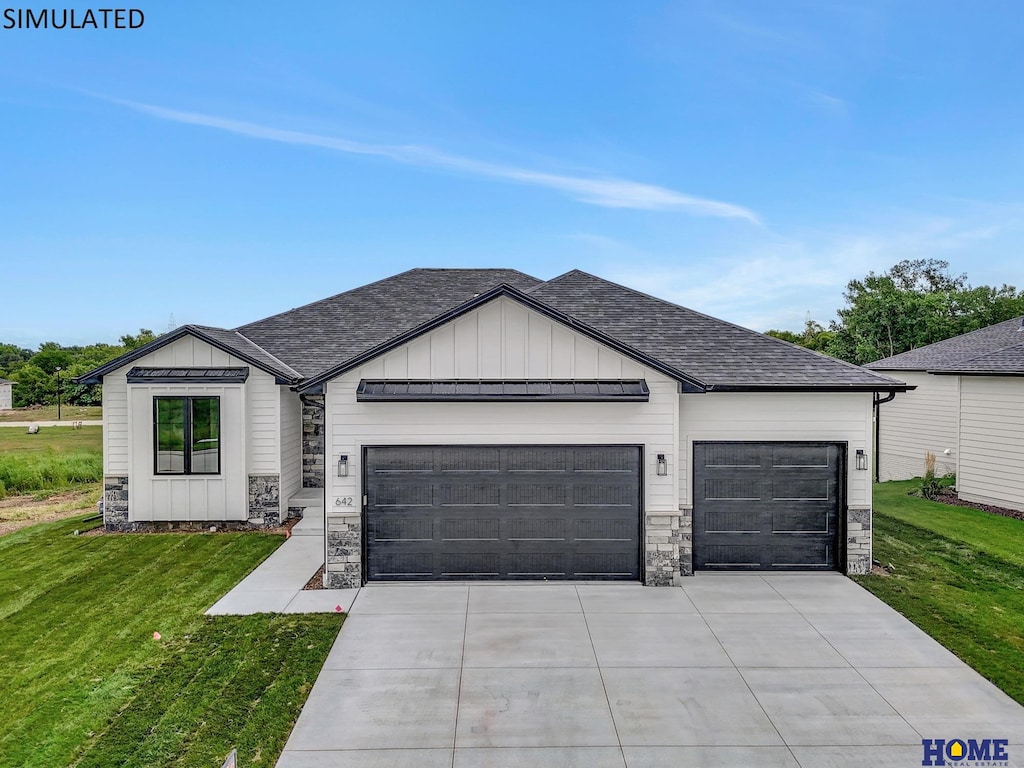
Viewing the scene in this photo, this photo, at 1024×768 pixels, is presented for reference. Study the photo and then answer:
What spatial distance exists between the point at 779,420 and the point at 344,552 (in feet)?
23.0

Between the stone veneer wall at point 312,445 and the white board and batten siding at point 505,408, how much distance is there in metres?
5.88

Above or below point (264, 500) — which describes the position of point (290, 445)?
above

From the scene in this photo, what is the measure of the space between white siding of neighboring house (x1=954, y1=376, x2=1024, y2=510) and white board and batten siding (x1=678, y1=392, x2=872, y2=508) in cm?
692

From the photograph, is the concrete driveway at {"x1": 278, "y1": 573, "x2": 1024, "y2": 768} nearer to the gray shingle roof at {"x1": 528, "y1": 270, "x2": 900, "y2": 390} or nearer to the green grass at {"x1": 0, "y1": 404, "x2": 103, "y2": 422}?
the gray shingle roof at {"x1": 528, "y1": 270, "x2": 900, "y2": 390}

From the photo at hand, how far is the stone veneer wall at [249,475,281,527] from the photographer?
36.7 feet

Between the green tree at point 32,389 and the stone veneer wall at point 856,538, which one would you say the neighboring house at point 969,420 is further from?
the green tree at point 32,389

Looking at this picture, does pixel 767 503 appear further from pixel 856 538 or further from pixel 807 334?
pixel 807 334

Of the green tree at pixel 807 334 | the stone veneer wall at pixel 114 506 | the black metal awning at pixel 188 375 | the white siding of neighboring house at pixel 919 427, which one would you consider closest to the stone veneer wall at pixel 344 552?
the black metal awning at pixel 188 375

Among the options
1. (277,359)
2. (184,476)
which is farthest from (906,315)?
(184,476)

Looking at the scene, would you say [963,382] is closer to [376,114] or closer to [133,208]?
[376,114]

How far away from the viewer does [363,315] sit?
48.3 feet

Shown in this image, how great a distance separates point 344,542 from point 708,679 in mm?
5148

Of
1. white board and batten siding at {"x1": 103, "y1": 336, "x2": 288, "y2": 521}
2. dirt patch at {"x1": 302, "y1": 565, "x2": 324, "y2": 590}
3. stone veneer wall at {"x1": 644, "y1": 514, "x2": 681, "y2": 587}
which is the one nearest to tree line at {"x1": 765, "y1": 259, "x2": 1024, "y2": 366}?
Result: stone veneer wall at {"x1": 644, "y1": 514, "x2": 681, "y2": 587}

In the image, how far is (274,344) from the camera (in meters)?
13.3
